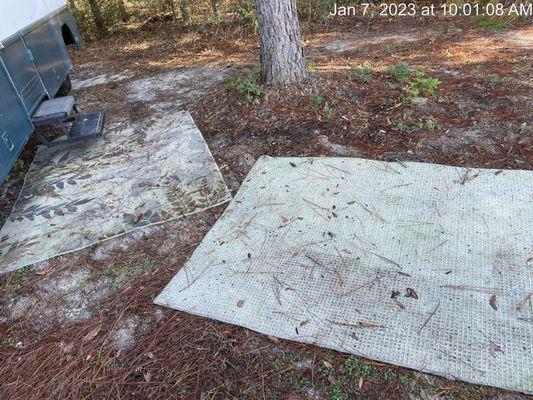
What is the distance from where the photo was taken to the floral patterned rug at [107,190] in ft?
9.18

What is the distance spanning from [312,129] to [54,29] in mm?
3299

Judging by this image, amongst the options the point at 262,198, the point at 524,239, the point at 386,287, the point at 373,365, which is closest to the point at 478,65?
the point at 524,239

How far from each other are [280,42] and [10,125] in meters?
2.50

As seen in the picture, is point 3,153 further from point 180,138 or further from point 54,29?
point 54,29

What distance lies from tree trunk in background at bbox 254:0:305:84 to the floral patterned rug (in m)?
1.01

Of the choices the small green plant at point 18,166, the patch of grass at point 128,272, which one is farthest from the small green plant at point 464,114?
the small green plant at point 18,166

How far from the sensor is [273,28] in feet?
12.7

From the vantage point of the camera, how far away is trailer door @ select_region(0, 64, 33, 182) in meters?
2.97

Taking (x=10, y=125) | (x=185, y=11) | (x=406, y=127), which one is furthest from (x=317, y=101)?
(x=185, y=11)

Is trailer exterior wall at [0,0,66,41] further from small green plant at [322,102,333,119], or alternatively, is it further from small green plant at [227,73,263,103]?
small green plant at [322,102,333,119]

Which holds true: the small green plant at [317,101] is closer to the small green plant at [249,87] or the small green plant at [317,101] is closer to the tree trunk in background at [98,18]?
the small green plant at [249,87]

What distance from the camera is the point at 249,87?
160 inches

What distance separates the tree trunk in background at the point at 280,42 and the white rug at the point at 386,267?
1.48m


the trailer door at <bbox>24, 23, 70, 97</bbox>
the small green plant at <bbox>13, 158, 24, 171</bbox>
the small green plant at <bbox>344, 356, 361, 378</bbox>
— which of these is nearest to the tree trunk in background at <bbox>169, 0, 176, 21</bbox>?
the trailer door at <bbox>24, 23, 70, 97</bbox>
